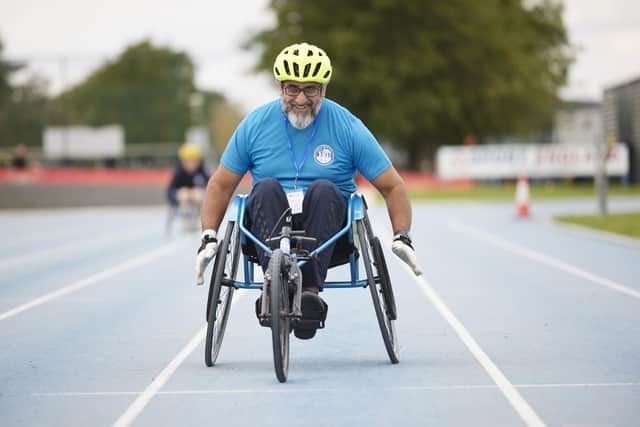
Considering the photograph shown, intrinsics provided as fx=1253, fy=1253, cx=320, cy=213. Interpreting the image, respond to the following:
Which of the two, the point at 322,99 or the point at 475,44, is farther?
the point at 475,44

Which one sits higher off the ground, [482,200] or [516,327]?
[516,327]

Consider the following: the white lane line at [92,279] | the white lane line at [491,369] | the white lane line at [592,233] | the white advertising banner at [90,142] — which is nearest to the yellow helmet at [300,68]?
the white lane line at [491,369]

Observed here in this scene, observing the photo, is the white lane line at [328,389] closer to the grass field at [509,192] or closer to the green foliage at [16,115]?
the grass field at [509,192]

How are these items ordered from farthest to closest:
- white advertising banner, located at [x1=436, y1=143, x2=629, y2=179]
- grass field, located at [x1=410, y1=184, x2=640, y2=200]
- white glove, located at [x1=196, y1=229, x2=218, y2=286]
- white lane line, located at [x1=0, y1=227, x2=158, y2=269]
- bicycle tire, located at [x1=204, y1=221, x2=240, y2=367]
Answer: white advertising banner, located at [x1=436, y1=143, x2=629, y2=179], grass field, located at [x1=410, y1=184, x2=640, y2=200], white lane line, located at [x1=0, y1=227, x2=158, y2=269], white glove, located at [x1=196, y1=229, x2=218, y2=286], bicycle tire, located at [x1=204, y1=221, x2=240, y2=367]

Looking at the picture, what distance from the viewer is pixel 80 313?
423 inches

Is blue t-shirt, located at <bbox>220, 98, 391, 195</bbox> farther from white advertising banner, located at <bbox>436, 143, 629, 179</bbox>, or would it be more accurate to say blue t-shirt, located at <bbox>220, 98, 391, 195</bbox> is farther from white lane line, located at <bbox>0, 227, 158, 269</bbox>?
white advertising banner, located at <bbox>436, 143, 629, 179</bbox>

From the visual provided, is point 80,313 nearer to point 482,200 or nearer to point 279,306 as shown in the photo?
point 279,306

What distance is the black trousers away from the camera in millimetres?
7203

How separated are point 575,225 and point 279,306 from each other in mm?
17115

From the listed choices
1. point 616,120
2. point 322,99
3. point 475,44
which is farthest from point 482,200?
point 322,99

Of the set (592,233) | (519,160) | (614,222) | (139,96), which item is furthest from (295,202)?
(139,96)

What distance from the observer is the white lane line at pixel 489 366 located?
5.88 m

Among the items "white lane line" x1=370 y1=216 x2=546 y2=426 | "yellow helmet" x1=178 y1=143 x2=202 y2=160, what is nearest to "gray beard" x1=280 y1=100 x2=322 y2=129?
"white lane line" x1=370 y1=216 x2=546 y2=426

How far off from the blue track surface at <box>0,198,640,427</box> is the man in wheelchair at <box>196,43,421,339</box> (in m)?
0.70
